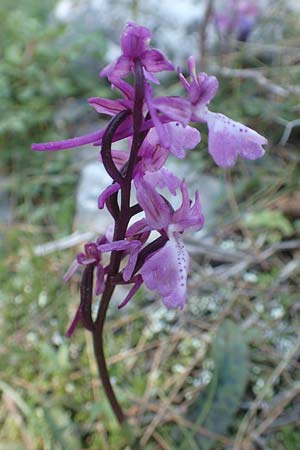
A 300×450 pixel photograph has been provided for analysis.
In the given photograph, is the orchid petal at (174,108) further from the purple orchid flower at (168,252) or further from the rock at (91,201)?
the rock at (91,201)

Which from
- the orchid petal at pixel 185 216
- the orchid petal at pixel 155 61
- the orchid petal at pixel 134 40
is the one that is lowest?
the orchid petal at pixel 185 216

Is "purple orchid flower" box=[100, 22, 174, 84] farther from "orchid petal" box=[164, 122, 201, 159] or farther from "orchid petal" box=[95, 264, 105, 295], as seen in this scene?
"orchid petal" box=[95, 264, 105, 295]

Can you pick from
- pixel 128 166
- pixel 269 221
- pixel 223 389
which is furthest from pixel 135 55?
pixel 269 221

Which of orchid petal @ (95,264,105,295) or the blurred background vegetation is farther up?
orchid petal @ (95,264,105,295)

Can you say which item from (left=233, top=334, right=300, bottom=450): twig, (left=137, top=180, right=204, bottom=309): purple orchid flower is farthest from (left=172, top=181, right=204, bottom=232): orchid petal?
(left=233, top=334, right=300, bottom=450): twig

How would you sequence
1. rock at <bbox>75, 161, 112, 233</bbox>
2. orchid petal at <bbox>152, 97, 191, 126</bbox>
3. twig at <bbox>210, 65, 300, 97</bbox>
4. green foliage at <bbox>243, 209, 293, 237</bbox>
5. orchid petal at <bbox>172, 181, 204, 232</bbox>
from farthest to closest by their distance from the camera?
1. twig at <bbox>210, 65, 300, 97</bbox>
2. rock at <bbox>75, 161, 112, 233</bbox>
3. green foliage at <bbox>243, 209, 293, 237</bbox>
4. orchid petal at <bbox>172, 181, 204, 232</bbox>
5. orchid petal at <bbox>152, 97, 191, 126</bbox>

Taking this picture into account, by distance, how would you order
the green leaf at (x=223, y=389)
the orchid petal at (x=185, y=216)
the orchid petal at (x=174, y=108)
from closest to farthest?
the orchid petal at (x=174, y=108) < the orchid petal at (x=185, y=216) < the green leaf at (x=223, y=389)

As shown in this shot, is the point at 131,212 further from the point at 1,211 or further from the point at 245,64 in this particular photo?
the point at 245,64

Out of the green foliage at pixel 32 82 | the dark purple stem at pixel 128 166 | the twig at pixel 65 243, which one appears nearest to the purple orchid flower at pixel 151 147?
the dark purple stem at pixel 128 166
